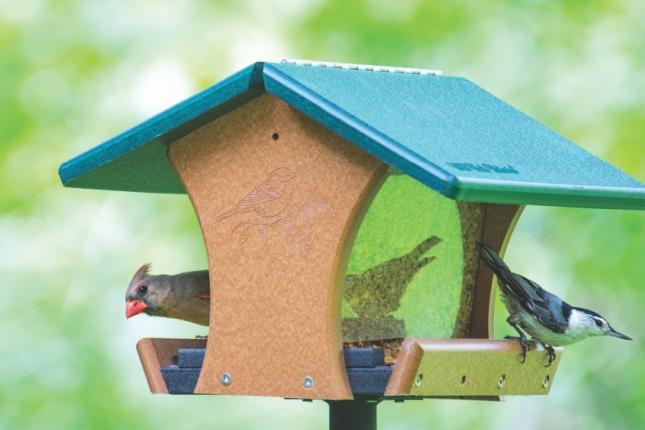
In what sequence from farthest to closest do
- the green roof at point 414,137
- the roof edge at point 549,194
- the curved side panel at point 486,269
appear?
the curved side panel at point 486,269 → the green roof at point 414,137 → the roof edge at point 549,194

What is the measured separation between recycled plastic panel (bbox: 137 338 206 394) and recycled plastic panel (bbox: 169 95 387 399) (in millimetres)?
209

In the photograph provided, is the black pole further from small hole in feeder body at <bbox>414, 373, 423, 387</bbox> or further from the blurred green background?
the blurred green background

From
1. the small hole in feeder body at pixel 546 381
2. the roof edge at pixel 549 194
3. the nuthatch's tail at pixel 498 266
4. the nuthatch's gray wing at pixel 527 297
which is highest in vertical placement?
the roof edge at pixel 549 194

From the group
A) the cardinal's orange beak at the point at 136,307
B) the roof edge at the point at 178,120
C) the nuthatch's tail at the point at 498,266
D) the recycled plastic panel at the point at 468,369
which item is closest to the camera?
the recycled plastic panel at the point at 468,369

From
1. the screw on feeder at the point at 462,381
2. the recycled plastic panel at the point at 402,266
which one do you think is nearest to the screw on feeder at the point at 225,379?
the recycled plastic panel at the point at 402,266

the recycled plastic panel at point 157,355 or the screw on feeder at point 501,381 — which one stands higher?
the recycled plastic panel at point 157,355

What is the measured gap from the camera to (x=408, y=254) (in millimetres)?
5359

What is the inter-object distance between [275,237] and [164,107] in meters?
4.82

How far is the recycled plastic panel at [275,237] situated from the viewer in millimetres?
4840

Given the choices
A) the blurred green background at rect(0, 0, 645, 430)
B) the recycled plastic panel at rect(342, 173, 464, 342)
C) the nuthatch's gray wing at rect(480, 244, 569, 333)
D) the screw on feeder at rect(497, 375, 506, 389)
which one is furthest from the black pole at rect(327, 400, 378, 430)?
the blurred green background at rect(0, 0, 645, 430)

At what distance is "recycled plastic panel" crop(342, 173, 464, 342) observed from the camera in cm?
518

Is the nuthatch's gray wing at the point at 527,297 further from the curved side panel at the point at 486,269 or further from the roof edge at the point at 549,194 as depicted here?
the roof edge at the point at 549,194

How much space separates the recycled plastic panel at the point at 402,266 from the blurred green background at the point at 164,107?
4043mm

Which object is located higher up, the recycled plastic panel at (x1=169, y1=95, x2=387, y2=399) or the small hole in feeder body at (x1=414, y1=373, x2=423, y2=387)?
the recycled plastic panel at (x1=169, y1=95, x2=387, y2=399)
